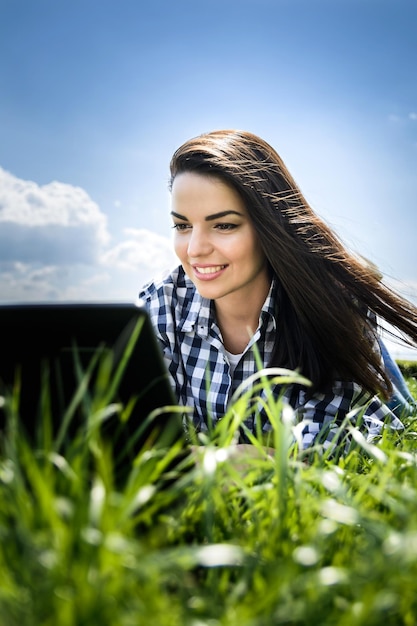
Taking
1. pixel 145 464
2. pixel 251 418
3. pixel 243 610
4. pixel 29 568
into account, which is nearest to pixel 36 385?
pixel 145 464

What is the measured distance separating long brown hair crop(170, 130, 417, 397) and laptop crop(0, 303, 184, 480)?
6.29ft

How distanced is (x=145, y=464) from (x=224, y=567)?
19 centimetres

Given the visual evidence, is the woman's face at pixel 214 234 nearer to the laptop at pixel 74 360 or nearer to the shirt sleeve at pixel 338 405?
the shirt sleeve at pixel 338 405

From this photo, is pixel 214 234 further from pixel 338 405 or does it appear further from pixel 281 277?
pixel 338 405

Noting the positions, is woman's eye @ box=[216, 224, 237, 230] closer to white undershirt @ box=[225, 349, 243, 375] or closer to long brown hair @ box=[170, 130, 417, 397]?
long brown hair @ box=[170, 130, 417, 397]

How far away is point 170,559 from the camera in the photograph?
745 mm

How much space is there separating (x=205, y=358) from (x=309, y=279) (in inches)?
28.9

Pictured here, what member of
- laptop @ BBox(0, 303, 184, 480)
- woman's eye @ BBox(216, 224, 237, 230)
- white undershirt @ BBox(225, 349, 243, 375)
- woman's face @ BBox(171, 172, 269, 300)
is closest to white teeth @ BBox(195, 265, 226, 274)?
woman's face @ BBox(171, 172, 269, 300)

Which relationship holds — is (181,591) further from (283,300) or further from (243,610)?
(283,300)

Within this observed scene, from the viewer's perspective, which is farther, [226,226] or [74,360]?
[226,226]

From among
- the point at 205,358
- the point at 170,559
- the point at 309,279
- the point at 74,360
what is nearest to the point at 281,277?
the point at 309,279

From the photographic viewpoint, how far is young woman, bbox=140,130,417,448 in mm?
3012

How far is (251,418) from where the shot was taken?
3.29m

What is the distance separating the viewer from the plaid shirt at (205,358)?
304 cm
